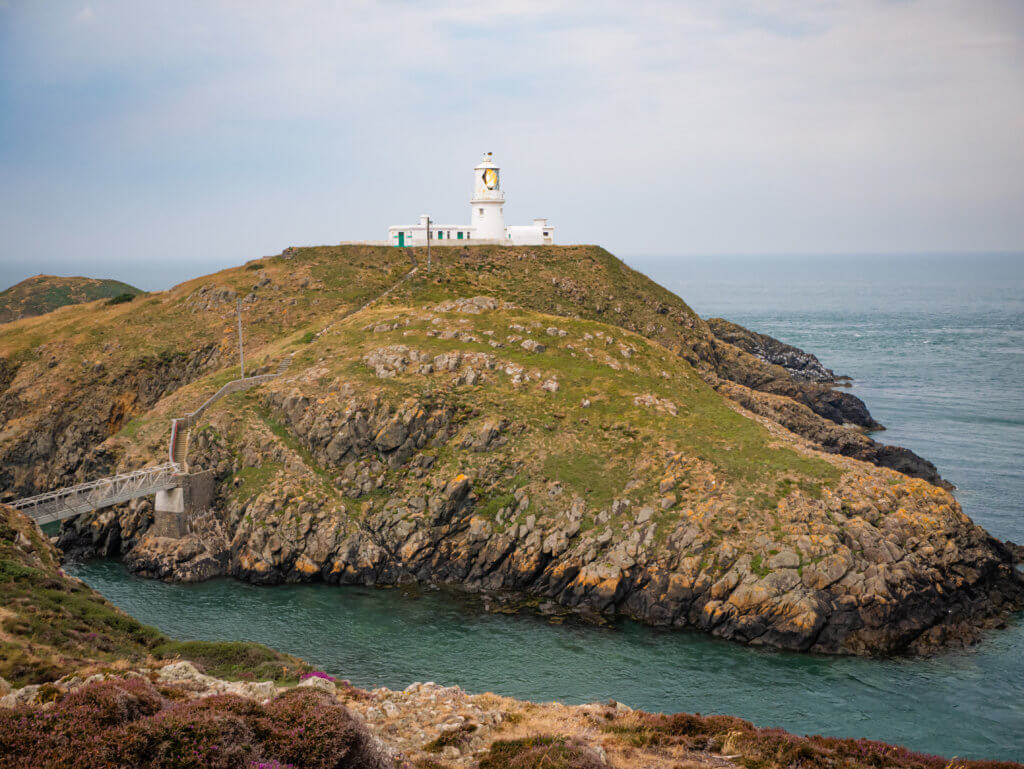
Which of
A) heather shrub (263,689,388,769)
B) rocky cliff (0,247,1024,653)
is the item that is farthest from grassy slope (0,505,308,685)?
rocky cliff (0,247,1024,653)

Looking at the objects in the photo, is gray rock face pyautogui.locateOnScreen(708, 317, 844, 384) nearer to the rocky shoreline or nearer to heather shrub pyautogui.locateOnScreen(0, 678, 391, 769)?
the rocky shoreline

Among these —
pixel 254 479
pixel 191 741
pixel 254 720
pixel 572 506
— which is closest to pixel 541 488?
pixel 572 506

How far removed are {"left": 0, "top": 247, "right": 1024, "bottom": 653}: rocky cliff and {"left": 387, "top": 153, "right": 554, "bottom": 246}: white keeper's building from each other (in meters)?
22.2

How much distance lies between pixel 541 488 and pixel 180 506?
2738 centimetres

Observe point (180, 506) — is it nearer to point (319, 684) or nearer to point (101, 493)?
point (101, 493)

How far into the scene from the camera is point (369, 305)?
84125 millimetres

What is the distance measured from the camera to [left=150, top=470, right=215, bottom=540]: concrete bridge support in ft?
190

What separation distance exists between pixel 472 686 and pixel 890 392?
9874 cm

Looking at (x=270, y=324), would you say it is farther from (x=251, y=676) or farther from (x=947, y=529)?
(x=947, y=529)

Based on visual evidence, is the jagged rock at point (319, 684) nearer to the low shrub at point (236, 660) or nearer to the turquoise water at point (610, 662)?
the low shrub at point (236, 660)

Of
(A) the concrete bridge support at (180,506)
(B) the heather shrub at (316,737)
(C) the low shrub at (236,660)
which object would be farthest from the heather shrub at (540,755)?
(A) the concrete bridge support at (180,506)

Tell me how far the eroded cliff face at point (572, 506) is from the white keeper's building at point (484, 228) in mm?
34034

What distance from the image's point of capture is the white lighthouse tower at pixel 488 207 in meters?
103

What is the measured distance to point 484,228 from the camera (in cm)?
10350
